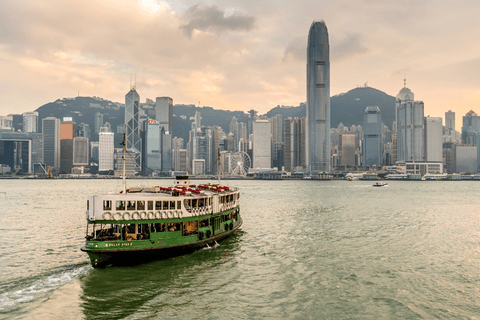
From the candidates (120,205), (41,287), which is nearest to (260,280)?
(120,205)

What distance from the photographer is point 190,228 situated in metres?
32.6

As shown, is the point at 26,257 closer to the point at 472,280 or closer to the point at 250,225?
the point at 250,225

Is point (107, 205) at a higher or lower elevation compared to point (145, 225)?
higher

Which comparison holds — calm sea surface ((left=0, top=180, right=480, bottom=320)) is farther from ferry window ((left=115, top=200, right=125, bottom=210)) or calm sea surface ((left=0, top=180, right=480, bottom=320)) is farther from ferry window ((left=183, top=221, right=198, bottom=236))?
ferry window ((left=115, top=200, right=125, bottom=210))

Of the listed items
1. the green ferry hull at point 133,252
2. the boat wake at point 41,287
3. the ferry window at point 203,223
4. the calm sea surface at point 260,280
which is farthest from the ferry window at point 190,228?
the boat wake at point 41,287

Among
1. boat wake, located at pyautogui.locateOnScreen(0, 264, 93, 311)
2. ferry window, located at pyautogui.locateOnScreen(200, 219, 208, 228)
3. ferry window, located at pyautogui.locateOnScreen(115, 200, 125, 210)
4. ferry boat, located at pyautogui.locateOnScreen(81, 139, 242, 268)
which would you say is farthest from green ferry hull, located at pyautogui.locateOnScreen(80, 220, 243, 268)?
ferry window, located at pyautogui.locateOnScreen(200, 219, 208, 228)

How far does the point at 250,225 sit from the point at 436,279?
94.1 ft

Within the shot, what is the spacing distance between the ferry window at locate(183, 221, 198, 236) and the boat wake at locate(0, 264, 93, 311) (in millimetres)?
8350

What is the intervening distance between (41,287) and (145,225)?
8.13 metres

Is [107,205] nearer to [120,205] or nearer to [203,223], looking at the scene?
[120,205]

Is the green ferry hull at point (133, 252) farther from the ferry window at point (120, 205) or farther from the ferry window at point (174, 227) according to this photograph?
the ferry window at point (120, 205)

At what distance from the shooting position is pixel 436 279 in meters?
27.1

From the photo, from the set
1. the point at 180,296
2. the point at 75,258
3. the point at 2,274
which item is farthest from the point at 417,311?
the point at 2,274

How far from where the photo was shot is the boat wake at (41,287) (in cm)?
2175
